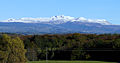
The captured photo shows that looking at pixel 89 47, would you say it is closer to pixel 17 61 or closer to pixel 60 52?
pixel 60 52

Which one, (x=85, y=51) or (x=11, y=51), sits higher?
(x=11, y=51)

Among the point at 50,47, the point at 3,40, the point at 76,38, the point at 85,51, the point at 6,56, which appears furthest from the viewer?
the point at 76,38

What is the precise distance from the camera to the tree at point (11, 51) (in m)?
41.3

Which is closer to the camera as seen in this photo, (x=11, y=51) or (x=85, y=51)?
(x=11, y=51)

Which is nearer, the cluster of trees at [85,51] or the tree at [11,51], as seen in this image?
the tree at [11,51]

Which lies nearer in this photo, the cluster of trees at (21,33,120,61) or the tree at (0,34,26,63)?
the tree at (0,34,26,63)

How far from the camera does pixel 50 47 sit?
70.9 metres

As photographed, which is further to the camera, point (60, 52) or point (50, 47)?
point (50, 47)

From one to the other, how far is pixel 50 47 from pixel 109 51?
16401 mm

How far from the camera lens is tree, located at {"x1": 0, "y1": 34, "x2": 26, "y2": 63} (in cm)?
4126

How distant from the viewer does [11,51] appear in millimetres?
41969

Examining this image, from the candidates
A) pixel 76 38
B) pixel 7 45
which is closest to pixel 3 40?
pixel 7 45

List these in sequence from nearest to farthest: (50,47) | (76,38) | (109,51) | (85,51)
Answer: (109,51), (85,51), (50,47), (76,38)

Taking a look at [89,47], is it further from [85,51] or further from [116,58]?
[116,58]
